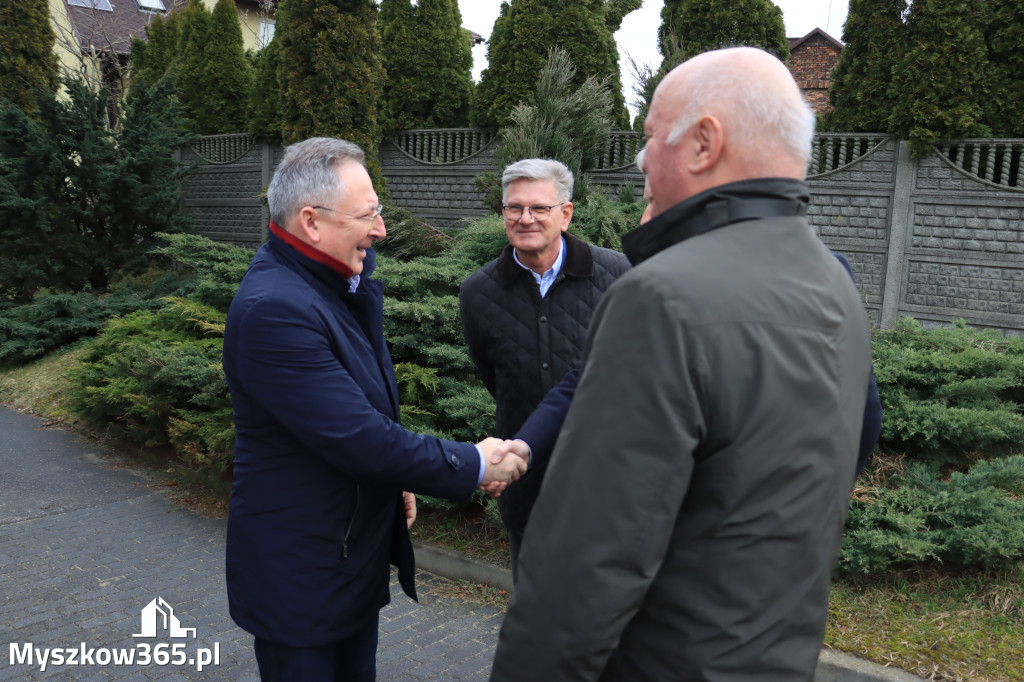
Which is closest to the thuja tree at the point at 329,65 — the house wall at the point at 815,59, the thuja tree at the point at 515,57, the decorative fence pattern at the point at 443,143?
the decorative fence pattern at the point at 443,143

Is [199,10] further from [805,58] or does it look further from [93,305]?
[805,58]

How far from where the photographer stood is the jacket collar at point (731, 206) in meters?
1.40

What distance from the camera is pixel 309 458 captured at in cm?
224

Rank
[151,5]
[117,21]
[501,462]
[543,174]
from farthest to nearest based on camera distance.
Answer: [151,5]
[117,21]
[543,174]
[501,462]

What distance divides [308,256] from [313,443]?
1.82ft

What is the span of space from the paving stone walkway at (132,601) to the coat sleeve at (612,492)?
2623mm

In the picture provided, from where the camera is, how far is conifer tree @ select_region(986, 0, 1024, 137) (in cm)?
1009

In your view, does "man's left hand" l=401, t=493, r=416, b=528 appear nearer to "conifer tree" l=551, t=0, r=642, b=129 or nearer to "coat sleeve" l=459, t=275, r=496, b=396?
"coat sleeve" l=459, t=275, r=496, b=396

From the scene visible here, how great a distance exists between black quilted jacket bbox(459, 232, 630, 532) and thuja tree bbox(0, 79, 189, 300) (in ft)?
36.5

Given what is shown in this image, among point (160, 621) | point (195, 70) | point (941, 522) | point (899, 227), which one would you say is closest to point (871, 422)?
point (941, 522)

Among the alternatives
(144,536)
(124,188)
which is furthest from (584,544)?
(124,188)

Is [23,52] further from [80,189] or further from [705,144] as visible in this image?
[705,144]

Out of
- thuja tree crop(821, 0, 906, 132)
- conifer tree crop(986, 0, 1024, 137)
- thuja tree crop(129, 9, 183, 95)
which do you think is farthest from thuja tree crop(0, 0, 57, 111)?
conifer tree crop(986, 0, 1024, 137)

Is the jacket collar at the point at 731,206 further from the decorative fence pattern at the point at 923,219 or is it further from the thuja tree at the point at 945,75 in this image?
the thuja tree at the point at 945,75
